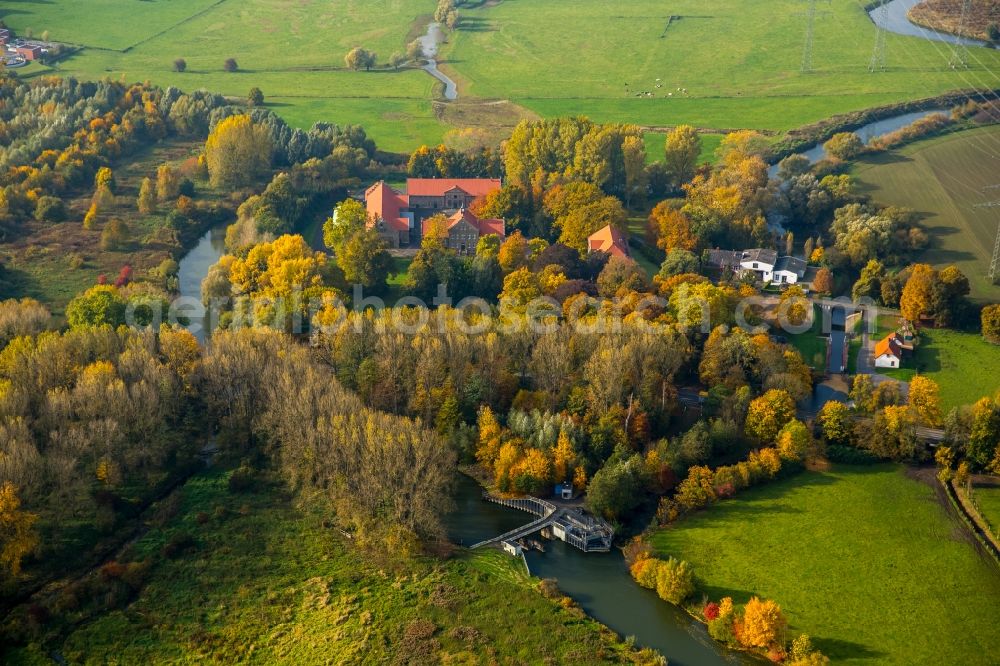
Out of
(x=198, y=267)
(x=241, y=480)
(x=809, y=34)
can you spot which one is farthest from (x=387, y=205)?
(x=809, y=34)

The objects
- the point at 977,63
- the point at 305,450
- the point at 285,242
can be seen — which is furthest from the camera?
the point at 977,63

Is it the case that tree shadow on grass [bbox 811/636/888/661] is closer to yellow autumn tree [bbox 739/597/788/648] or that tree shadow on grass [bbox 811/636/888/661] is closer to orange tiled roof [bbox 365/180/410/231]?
yellow autumn tree [bbox 739/597/788/648]

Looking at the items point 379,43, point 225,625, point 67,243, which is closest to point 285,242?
point 67,243

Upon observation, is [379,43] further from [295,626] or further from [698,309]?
[295,626]

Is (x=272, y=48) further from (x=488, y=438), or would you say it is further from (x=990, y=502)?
(x=990, y=502)

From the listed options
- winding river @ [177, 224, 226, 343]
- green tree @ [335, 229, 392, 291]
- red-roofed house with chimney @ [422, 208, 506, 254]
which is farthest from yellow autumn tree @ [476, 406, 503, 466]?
red-roofed house with chimney @ [422, 208, 506, 254]

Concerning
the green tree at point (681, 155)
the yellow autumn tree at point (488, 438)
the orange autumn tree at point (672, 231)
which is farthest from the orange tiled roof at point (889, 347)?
the green tree at point (681, 155)
